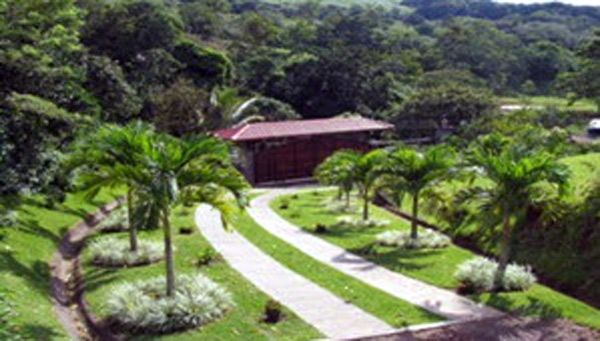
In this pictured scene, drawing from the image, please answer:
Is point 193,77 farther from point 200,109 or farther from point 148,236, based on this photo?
point 148,236

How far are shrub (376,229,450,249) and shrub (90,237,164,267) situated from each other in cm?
592

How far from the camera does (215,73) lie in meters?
49.8

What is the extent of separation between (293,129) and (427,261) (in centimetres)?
1929

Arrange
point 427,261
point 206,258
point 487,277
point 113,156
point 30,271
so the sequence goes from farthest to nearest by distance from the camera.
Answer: point 427,261
point 206,258
point 30,271
point 487,277
point 113,156

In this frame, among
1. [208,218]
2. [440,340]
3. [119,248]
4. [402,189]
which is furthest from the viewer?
[208,218]

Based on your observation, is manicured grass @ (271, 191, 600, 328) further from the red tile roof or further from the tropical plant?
the red tile roof

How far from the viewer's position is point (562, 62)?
261 ft

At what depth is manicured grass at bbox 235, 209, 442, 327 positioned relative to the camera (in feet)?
37.6

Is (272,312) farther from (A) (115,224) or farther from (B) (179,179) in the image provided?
(A) (115,224)

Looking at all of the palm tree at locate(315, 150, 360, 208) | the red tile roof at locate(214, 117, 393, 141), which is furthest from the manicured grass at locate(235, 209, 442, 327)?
the red tile roof at locate(214, 117, 393, 141)

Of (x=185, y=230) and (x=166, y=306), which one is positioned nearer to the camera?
(x=166, y=306)

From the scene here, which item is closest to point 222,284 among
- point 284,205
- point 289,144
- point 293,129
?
point 284,205

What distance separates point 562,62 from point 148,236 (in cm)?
7273

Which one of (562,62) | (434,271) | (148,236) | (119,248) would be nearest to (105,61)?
(148,236)
